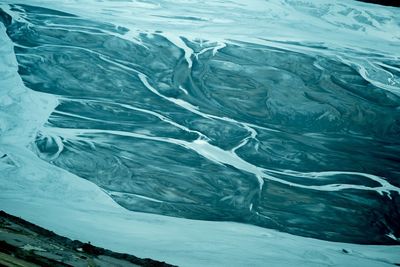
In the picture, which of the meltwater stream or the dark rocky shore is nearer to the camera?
the dark rocky shore

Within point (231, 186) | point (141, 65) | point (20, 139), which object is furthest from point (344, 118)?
point (20, 139)

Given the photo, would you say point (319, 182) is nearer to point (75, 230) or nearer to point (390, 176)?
point (390, 176)

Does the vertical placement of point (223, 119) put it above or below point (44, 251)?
above

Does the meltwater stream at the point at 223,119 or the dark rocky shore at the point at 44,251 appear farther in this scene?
the meltwater stream at the point at 223,119

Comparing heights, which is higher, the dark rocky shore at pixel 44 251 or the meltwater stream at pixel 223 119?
the meltwater stream at pixel 223 119

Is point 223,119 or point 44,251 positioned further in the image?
point 223,119
